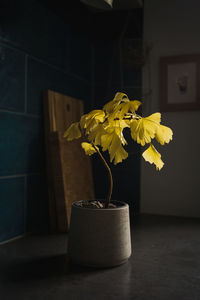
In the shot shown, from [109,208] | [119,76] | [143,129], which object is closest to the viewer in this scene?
[143,129]

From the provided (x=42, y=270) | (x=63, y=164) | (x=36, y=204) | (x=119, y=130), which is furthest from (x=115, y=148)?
(x=36, y=204)

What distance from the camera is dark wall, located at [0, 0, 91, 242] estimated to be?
142 centimetres

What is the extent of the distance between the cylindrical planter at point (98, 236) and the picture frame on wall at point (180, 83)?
103 cm

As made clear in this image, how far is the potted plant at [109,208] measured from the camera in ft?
3.40

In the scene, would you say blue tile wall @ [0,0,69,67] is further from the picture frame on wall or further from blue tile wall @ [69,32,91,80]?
the picture frame on wall

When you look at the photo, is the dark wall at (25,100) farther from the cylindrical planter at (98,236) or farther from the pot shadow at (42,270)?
the cylindrical planter at (98,236)

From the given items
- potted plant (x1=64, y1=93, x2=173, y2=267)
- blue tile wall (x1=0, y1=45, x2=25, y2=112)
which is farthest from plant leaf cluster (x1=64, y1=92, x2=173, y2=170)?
blue tile wall (x1=0, y1=45, x2=25, y2=112)

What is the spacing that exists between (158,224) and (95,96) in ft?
2.99

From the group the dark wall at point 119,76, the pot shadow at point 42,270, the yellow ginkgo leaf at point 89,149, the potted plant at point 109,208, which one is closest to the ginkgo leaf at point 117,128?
the potted plant at point 109,208

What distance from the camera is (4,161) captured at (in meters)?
1.42

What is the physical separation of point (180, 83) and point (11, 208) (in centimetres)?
121

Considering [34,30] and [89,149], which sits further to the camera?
[34,30]

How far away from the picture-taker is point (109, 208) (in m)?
1.13

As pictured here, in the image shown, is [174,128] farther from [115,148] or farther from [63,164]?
[115,148]
